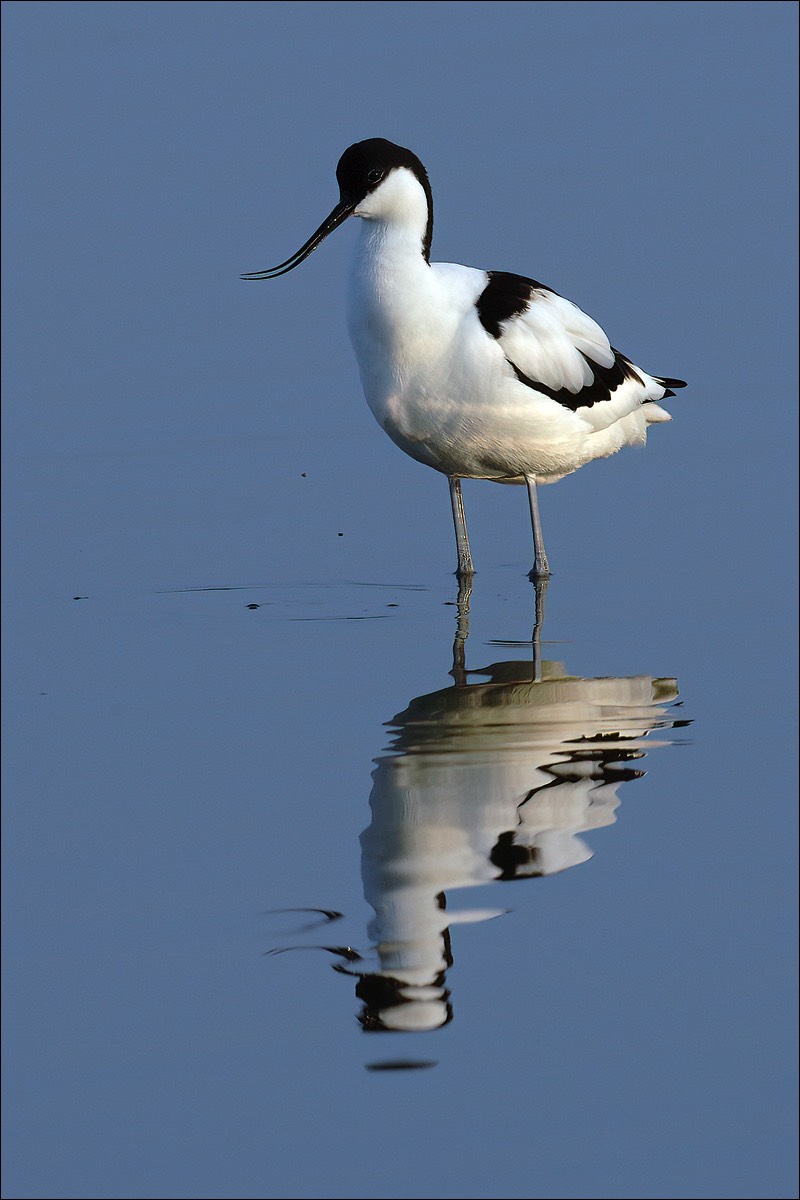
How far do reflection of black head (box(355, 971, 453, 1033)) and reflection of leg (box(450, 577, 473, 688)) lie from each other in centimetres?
279

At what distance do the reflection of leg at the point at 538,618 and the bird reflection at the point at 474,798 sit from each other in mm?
29

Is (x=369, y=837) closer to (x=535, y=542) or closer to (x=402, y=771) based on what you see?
(x=402, y=771)

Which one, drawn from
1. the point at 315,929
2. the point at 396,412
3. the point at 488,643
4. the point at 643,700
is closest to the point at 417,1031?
the point at 315,929

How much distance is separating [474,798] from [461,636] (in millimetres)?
2421

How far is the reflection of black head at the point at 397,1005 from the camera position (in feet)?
15.4

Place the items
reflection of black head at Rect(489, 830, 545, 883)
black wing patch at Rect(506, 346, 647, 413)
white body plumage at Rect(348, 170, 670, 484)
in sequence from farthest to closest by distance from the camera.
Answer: black wing patch at Rect(506, 346, 647, 413)
white body plumage at Rect(348, 170, 670, 484)
reflection of black head at Rect(489, 830, 545, 883)

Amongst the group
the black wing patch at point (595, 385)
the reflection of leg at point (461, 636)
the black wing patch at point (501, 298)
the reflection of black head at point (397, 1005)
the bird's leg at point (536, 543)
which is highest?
the black wing patch at point (501, 298)

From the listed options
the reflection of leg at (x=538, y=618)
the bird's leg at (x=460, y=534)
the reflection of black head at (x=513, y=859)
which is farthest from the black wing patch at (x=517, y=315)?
the reflection of black head at (x=513, y=859)

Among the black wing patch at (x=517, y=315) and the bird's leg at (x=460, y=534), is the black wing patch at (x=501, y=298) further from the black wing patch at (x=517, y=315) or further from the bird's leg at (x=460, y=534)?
the bird's leg at (x=460, y=534)

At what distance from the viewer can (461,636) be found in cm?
846

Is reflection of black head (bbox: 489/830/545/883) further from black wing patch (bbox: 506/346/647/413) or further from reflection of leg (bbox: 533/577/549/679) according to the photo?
black wing patch (bbox: 506/346/647/413)

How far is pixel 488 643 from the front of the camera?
27.4ft

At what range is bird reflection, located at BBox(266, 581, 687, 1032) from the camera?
503 cm

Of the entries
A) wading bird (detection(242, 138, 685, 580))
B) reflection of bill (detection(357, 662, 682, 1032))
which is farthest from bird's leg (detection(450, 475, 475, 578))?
reflection of bill (detection(357, 662, 682, 1032))
